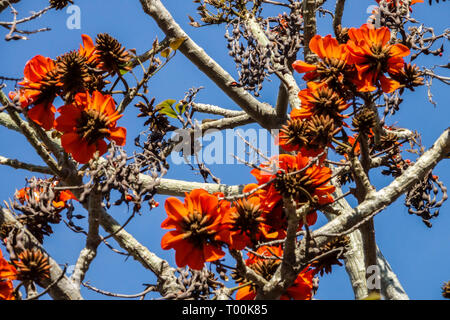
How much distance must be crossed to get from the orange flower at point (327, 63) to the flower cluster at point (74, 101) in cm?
93

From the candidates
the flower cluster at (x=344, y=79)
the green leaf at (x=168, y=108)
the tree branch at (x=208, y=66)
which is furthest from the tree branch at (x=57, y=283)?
the tree branch at (x=208, y=66)

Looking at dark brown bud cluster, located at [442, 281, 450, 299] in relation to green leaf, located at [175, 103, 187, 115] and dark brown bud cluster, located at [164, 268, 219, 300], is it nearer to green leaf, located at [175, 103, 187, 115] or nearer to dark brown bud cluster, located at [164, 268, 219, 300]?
dark brown bud cluster, located at [164, 268, 219, 300]

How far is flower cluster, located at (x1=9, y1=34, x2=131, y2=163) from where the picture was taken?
2.24 meters

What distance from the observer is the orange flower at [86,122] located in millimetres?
2234

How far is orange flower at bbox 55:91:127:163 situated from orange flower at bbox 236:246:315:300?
0.84 metres

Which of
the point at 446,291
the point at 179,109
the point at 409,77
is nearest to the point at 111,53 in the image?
the point at 179,109

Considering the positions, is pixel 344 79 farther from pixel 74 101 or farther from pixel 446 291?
pixel 74 101

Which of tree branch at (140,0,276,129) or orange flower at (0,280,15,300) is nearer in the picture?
orange flower at (0,280,15,300)

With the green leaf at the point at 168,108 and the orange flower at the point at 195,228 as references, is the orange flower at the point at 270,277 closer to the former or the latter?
the orange flower at the point at 195,228

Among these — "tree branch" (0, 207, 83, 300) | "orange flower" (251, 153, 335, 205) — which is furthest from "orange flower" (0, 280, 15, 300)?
"orange flower" (251, 153, 335, 205)

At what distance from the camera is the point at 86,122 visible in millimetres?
2258

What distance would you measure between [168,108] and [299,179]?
45.3 inches

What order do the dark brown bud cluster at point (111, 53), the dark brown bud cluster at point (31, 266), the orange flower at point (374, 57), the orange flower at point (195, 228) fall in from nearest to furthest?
1. the dark brown bud cluster at point (31, 266)
2. the orange flower at point (195, 228)
3. the orange flower at point (374, 57)
4. the dark brown bud cluster at point (111, 53)
